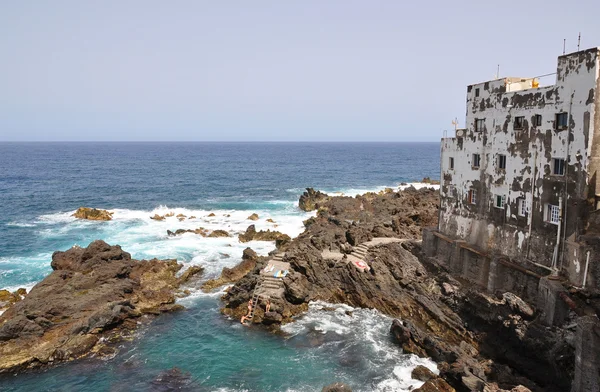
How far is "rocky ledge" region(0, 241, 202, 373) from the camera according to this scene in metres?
27.6

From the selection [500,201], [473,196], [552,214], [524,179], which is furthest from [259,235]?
[552,214]

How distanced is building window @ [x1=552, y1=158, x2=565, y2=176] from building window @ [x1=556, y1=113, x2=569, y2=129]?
6.42ft

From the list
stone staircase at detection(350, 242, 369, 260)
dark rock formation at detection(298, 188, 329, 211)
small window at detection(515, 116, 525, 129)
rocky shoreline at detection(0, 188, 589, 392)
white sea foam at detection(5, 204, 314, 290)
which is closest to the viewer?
rocky shoreline at detection(0, 188, 589, 392)

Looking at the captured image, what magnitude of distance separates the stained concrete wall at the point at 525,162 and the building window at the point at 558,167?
0.22m

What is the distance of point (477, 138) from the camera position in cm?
3347

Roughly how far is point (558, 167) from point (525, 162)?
248cm

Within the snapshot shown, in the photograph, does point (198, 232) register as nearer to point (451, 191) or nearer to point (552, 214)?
point (451, 191)

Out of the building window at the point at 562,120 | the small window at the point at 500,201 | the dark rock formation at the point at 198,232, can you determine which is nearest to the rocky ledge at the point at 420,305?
the small window at the point at 500,201

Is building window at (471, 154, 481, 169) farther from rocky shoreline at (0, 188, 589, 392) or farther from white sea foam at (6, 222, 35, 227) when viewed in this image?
white sea foam at (6, 222, 35, 227)

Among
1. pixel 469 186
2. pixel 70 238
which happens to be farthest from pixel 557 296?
pixel 70 238

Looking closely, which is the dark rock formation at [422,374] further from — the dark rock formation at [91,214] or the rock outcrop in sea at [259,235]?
the dark rock formation at [91,214]

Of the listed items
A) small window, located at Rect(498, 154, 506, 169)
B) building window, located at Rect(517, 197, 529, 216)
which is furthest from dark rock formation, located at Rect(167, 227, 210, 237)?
building window, located at Rect(517, 197, 529, 216)

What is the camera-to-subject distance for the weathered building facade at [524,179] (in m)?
24.7

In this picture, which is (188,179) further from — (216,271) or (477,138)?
(477,138)
